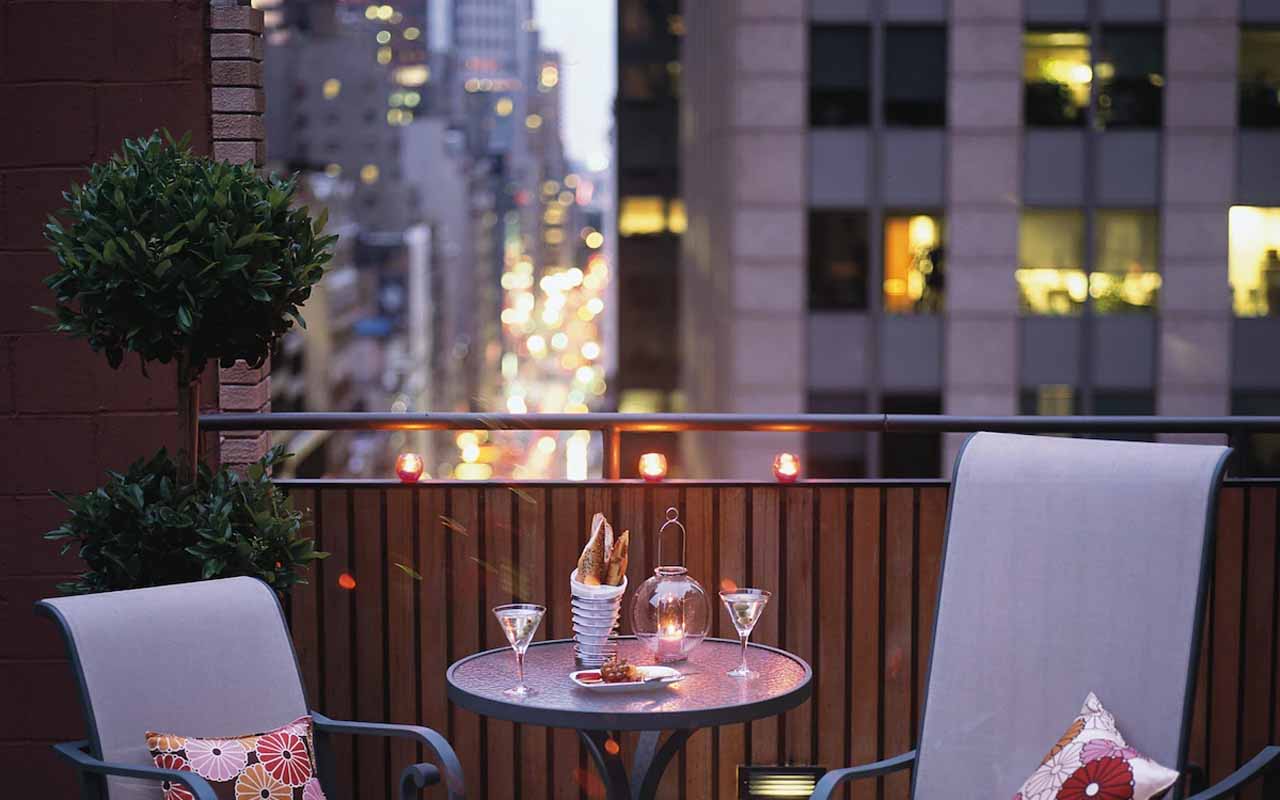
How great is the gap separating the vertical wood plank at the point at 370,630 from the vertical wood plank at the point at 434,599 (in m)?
0.12

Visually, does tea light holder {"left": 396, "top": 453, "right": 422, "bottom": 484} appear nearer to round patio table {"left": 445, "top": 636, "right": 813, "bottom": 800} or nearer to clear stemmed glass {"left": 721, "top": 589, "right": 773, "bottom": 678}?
round patio table {"left": 445, "top": 636, "right": 813, "bottom": 800}

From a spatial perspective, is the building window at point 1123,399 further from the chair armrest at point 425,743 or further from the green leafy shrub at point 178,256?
the chair armrest at point 425,743

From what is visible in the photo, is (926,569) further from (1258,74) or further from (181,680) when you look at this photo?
(1258,74)

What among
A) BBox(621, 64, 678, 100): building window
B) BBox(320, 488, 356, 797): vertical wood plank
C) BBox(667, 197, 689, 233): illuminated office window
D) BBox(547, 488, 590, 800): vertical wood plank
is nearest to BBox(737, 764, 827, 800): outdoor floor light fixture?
BBox(547, 488, 590, 800): vertical wood plank

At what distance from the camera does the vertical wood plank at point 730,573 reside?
416cm

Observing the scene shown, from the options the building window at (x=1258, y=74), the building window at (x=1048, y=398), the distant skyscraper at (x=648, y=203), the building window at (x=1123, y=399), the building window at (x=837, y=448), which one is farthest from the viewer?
the distant skyscraper at (x=648, y=203)

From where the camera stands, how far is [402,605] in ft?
13.7

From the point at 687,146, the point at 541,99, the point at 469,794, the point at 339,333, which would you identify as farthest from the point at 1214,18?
the point at 541,99

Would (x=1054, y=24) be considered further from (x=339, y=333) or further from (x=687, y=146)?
(x=339, y=333)

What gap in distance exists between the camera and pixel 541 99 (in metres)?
184

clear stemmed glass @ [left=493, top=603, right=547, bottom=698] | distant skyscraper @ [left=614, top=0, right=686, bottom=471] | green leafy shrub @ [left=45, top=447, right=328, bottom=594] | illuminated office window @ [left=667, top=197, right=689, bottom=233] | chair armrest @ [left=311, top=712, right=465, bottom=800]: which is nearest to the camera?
chair armrest @ [left=311, top=712, right=465, bottom=800]

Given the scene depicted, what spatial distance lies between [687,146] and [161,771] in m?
24.0

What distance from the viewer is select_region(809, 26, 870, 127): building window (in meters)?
16.2

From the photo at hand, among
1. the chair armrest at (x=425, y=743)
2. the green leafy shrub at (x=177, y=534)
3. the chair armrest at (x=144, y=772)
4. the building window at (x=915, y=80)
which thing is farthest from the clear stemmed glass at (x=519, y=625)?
the building window at (x=915, y=80)
